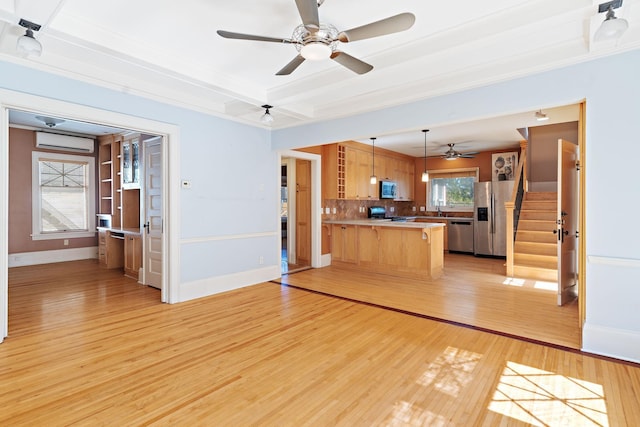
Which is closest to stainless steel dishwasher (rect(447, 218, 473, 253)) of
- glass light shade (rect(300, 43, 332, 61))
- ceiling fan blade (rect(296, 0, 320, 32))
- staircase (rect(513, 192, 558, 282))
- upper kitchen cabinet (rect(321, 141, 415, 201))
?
upper kitchen cabinet (rect(321, 141, 415, 201))

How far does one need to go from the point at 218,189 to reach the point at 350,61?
2.83m

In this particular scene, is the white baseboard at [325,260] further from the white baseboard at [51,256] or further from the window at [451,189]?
the white baseboard at [51,256]

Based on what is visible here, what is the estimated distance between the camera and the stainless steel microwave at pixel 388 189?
7.95m

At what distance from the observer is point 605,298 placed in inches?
110

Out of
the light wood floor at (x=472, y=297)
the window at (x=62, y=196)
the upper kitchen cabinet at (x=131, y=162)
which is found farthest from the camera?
the window at (x=62, y=196)

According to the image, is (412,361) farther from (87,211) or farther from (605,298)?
(87,211)

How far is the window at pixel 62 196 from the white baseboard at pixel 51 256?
0.32 meters

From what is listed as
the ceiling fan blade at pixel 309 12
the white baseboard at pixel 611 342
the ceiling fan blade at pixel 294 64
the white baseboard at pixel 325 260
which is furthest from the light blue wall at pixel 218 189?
the white baseboard at pixel 611 342

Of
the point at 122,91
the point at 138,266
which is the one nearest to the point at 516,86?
the point at 122,91

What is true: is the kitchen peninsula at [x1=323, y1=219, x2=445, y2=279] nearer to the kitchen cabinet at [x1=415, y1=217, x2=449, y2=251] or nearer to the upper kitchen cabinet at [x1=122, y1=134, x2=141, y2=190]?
the kitchen cabinet at [x1=415, y1=217, x2=449, y2=251]

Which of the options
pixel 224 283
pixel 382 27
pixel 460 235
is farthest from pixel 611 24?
pixel 460 235

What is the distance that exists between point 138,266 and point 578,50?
630 cm

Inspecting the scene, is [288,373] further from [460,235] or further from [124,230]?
[460,235]

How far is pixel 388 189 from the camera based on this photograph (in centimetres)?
809
